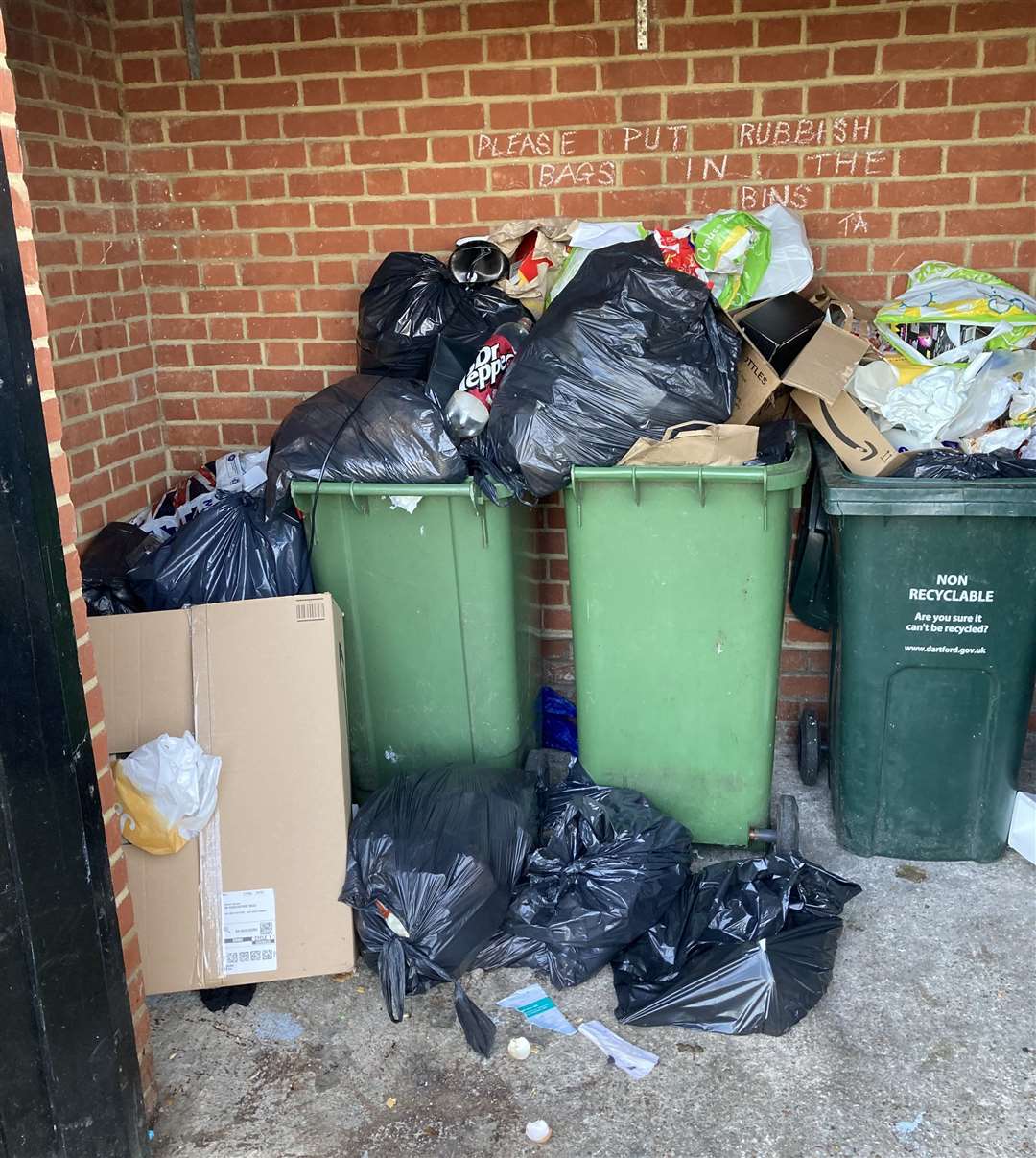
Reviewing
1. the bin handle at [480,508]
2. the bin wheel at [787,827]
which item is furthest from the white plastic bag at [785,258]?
the bin wheel at [787,827]

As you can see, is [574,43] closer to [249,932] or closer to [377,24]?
[377,24]

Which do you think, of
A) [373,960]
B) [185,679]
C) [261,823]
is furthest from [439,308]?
[373,960]

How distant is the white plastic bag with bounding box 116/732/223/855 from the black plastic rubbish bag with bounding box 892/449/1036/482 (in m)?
2.05

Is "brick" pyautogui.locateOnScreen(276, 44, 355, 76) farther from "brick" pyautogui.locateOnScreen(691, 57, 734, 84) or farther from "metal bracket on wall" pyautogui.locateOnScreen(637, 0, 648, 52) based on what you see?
"brick" pyautogui.locateOnScreen(691, 57, 734, 84)

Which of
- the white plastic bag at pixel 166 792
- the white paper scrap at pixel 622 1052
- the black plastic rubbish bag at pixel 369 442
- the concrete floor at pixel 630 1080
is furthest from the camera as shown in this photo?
the black plastic rubbish bag at pixel 369 442

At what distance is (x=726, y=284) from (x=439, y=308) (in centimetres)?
91

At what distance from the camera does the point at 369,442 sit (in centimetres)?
319

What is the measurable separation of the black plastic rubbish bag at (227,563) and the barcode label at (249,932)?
0.90 meters

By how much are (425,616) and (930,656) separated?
1.49 meters

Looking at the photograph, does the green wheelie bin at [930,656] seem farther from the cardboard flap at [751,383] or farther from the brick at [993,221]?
the brick at [993,221]

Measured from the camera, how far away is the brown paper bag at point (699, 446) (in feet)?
9.64

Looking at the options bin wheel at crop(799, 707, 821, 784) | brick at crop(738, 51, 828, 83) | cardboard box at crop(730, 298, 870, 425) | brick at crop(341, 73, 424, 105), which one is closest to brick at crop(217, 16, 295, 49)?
brick at crop(341, 73, 424, 105)

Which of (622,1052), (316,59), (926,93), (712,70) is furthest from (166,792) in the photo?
(926,93)

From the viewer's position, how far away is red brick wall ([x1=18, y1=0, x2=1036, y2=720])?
345 cm
